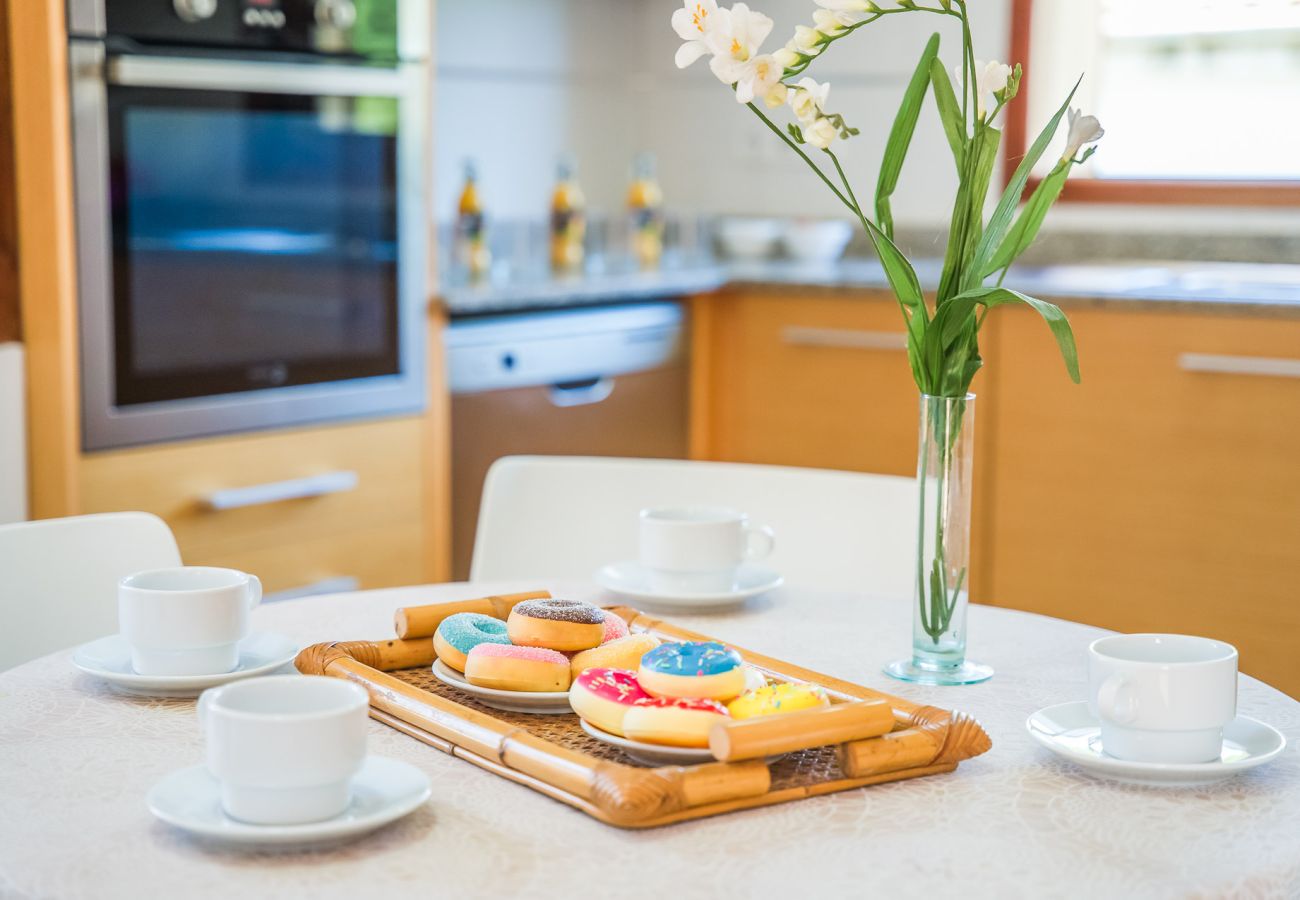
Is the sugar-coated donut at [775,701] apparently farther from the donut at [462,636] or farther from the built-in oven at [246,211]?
the built-in oven at [246,211]

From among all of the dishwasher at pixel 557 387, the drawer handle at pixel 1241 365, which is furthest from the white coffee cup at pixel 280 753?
the drawer handle at pixel 1241 365

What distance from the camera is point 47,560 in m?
1.38

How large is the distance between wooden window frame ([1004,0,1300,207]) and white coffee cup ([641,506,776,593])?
221 centimetres

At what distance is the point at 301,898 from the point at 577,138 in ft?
10.8

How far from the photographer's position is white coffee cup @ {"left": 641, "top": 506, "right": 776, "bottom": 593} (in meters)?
1.29

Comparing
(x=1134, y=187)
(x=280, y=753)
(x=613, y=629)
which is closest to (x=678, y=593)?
(x=613, y=629)

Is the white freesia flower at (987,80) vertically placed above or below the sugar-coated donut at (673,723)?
above

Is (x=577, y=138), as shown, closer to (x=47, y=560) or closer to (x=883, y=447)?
(x=883, y=447)

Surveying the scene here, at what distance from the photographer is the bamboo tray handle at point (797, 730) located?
82 centimetres

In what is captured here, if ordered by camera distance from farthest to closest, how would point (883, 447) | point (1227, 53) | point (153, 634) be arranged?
point (1227, 53)
point (883, 447)
point (153, 634)

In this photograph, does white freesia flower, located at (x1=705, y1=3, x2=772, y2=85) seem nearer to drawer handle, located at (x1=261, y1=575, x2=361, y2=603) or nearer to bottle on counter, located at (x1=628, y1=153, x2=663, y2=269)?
drawer handle, located at (x1=261, y1=575, x2=361, y2=603)

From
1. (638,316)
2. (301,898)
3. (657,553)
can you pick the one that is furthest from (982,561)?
(301,898)

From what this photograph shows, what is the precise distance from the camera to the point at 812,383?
3207mm

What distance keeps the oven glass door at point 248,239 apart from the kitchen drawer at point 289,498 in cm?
10
